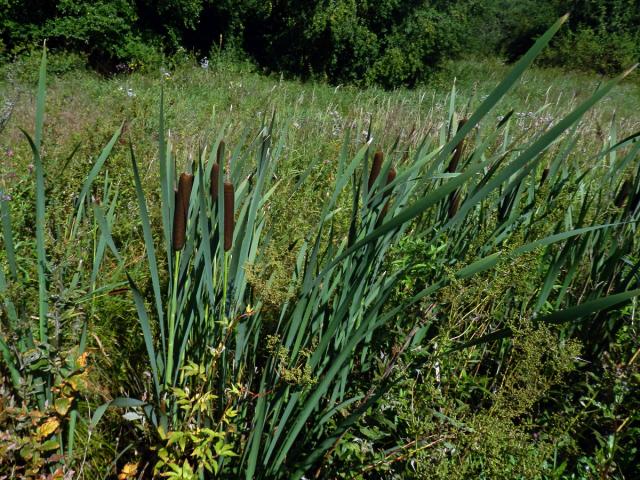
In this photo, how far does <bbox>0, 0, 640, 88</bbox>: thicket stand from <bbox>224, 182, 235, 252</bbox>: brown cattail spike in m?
9.93

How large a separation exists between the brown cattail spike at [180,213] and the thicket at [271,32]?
32.5ft

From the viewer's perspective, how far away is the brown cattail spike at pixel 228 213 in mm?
1108

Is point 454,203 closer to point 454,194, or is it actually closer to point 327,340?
point 454,194

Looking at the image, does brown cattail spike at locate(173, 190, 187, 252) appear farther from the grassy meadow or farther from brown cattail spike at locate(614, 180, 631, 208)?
brown cattail spike at locate(614, 180, 631, 208)

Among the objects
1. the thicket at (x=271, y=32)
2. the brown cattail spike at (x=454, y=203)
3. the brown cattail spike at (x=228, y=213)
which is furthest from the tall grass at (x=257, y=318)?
the thicket at (x=271, y=32)

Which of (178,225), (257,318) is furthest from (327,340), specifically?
(178,225)

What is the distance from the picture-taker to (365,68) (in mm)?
14086

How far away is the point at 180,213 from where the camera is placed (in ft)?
3.69

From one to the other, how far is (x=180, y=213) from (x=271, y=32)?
15.6 m

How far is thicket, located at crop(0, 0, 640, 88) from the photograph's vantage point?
11.0m

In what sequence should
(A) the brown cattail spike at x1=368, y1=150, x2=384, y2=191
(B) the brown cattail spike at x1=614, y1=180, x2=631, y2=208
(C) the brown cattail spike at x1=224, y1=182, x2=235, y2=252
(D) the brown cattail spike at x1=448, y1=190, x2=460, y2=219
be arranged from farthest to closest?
(B) the brown cattail spike at x1=614, y1=180, x2=631, y2=208
(D) the brown cattail spike at x1=448, y1=190, x2=460, y2=219
(A) the brown cattail spike at x1=368, y1=150, x2=384, y2=191
(C) the brown cattail spike at x1=224, y1=182, x2=235, y2=252

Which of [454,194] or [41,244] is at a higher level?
[454,194]

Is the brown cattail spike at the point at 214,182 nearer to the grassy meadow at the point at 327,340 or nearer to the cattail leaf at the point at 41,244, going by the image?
the grassy meadow at the point at 327,340

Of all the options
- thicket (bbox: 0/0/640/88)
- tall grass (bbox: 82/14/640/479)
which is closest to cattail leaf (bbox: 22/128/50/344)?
tall grass (bbox: 82/14/640/479)
